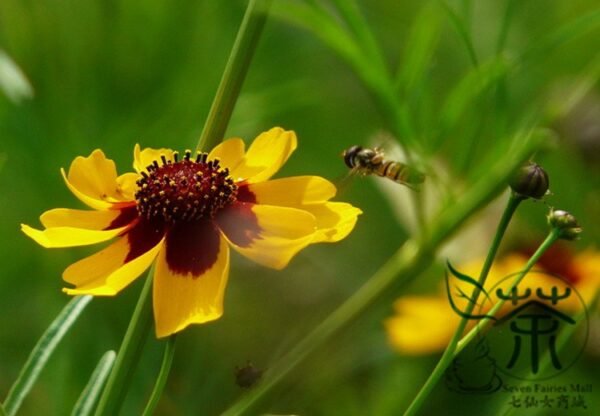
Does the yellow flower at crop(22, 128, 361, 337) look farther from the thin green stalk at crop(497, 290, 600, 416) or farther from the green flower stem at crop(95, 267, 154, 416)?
the thin green stalk at crop(497, 290, 600, 416)

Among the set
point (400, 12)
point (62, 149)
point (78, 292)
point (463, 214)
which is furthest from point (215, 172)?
point (400, 12)

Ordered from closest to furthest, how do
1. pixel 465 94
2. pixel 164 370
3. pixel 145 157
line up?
1. pixel 164 370
2. pixel 145 157
3. pixel 465 94

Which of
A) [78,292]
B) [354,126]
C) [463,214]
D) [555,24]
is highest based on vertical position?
[555,24]

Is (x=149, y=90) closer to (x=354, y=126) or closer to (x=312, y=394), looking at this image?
(x=354, y=126)

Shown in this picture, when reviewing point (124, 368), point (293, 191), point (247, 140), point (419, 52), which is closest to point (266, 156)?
point (293, 191)

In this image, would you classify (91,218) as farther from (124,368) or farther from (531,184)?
(531,184)

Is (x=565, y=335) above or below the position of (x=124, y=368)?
above
